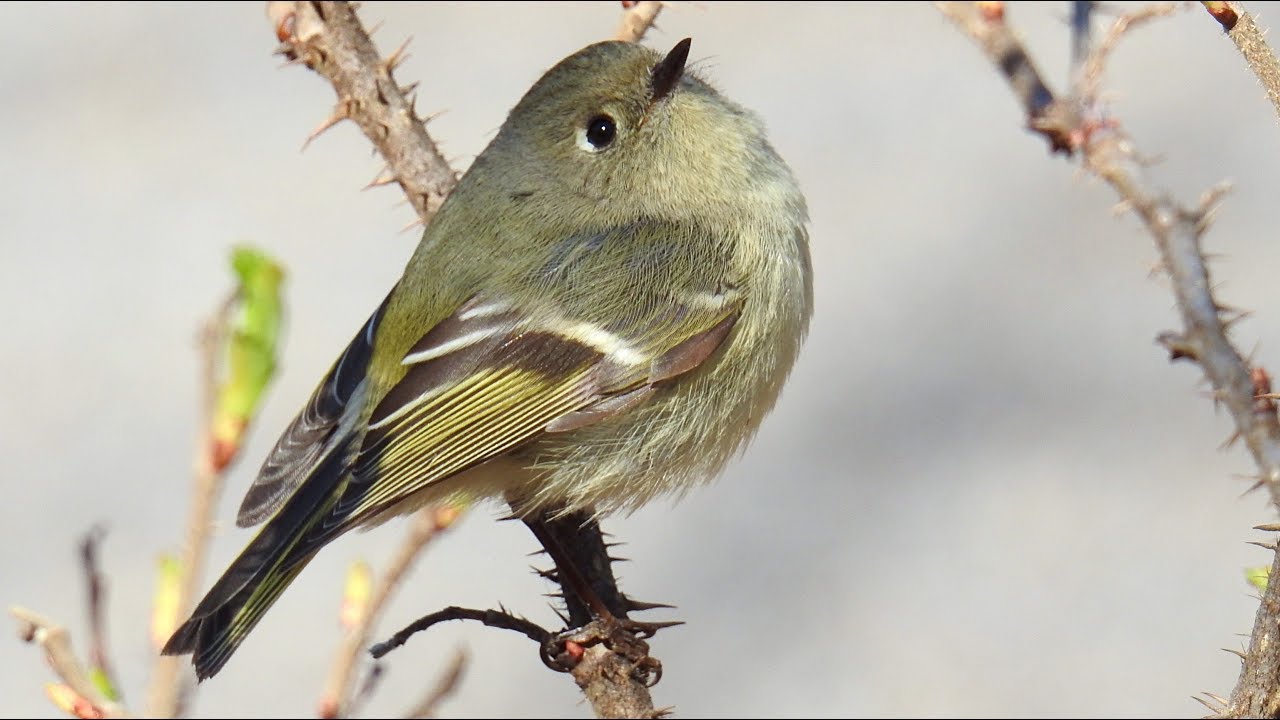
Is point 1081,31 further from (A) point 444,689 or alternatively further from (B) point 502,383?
(B) point 502,383

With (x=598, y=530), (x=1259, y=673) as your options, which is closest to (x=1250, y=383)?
(x=1259, y=673)

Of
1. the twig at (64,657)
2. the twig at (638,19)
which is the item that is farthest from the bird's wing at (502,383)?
the twig at (64,657)

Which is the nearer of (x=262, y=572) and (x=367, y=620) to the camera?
(x=367, y=620)

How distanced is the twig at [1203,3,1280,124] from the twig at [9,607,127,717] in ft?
2.18

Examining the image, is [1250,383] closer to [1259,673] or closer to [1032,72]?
[1032,72]

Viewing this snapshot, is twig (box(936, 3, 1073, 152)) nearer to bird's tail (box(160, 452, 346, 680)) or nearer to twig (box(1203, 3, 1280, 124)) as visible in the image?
twig (box(1203, 3, 1280, 124))

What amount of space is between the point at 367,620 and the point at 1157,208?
0.57 m

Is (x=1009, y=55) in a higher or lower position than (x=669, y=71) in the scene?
lower

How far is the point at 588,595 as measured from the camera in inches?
71.2

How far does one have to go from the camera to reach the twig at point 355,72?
6.35ft

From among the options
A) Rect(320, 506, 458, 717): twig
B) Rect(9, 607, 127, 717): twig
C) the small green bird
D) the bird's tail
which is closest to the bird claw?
the small green bird

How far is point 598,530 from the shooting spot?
1978 mm

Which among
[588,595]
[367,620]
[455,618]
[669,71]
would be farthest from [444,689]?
[669,71]

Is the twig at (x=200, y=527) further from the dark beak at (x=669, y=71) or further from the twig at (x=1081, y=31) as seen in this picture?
the dark beak at (x=669, y=71)
